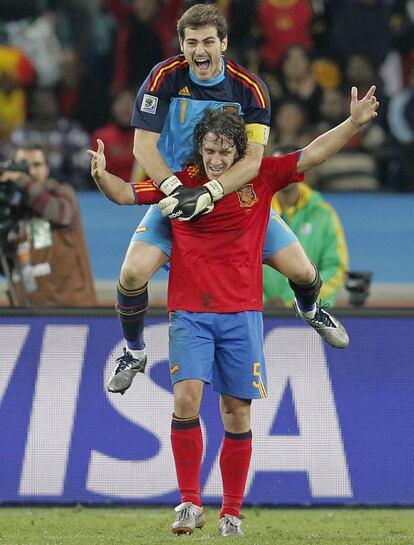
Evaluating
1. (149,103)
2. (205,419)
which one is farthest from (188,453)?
(149,103)

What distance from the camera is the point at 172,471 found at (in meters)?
9.28

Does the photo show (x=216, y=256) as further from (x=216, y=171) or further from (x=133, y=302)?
(x=133, y=302)

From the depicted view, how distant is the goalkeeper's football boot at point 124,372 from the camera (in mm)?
8258

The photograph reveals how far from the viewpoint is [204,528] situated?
8281mm

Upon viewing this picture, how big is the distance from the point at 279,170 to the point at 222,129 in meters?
0.40

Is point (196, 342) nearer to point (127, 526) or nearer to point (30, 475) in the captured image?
point (127, 526)

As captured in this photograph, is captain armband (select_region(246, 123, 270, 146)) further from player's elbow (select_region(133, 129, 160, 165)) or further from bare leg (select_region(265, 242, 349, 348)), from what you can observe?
bare leg (select_region(265, 242, 349, 348))

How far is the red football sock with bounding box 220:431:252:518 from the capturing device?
7969mm

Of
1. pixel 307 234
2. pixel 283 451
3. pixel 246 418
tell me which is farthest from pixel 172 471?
pixel 307 234

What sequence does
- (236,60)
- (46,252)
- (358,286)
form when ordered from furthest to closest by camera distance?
1. (236,60)
2. (46,252)
3. (358,286)

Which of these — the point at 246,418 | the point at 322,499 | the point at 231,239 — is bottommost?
the point at 322,499

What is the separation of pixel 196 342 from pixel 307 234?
9.69ft

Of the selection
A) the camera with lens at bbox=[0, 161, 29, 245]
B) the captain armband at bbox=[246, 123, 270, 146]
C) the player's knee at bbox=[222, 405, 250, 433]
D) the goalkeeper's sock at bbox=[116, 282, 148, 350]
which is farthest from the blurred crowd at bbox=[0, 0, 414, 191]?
the player's knee at bbox=[222, 405, 250, 433]

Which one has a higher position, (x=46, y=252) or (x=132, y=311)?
(x=132, y=311)
